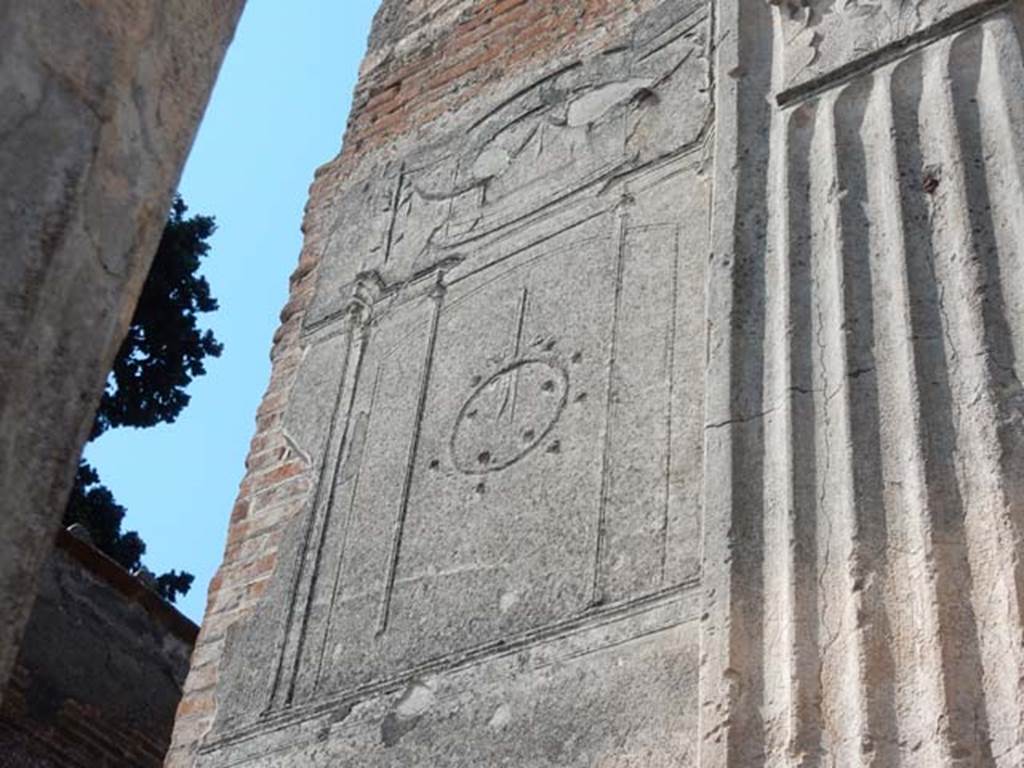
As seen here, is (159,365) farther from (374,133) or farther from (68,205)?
(68,205)

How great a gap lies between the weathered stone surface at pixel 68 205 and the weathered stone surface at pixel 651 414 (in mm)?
1287

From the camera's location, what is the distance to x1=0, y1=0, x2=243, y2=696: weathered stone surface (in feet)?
5.15

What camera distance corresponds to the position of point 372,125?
19.3ft

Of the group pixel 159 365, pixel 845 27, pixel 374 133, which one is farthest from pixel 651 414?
pixel 159 365

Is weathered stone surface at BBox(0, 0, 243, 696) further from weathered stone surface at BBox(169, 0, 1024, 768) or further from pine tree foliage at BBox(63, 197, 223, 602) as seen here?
pine tree foliage at BBox(63, 197, 223, 602)

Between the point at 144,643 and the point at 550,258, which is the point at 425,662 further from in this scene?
the point at 144,643

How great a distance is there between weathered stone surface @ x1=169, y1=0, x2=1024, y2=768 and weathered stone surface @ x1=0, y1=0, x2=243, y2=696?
1.29 meters

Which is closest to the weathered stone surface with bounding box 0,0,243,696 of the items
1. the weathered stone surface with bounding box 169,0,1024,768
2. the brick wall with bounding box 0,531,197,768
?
the weathered stone surface with bounding box 169,0,1024,768

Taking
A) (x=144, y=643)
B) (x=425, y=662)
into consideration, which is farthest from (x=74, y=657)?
(x=425, y=662)

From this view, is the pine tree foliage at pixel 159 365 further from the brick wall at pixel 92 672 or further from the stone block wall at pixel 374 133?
the stone block wall at pixel 374 133

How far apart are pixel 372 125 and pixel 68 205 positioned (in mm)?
4263

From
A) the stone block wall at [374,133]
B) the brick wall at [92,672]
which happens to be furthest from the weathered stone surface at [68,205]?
the brick wall at [92,672]

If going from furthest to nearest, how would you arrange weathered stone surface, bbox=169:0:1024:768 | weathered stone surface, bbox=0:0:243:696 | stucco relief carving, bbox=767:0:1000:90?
stucco relief carving, bbox=767:0:1000:90 → weathered stone surface, bbox=169:0:1024:768 → weathered stone surface, bbox=0:0:243:696

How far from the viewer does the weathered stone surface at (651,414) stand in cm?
257
